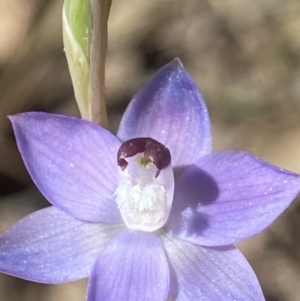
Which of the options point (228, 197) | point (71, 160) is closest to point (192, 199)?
point (228, 197)

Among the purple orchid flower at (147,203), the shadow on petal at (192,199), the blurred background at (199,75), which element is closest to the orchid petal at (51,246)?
the purple orchid flower at (147,203)

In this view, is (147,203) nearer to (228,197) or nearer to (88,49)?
(228,197)

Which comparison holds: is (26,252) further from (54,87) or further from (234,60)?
(234,60)

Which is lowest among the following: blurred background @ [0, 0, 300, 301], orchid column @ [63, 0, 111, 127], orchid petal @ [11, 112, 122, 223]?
blurred background @ [0, 0, 300, 301]

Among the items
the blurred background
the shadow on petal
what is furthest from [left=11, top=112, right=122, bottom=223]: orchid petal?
the blurred background

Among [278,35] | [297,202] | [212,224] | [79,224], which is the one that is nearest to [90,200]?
[79,224]

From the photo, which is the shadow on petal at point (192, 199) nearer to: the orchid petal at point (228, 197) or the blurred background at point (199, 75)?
the orchid petal at point (228, 197)

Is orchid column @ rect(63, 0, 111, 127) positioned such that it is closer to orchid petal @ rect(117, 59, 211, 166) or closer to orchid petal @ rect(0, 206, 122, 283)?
orchid petal @ rect(117, 59, 211, 166)
